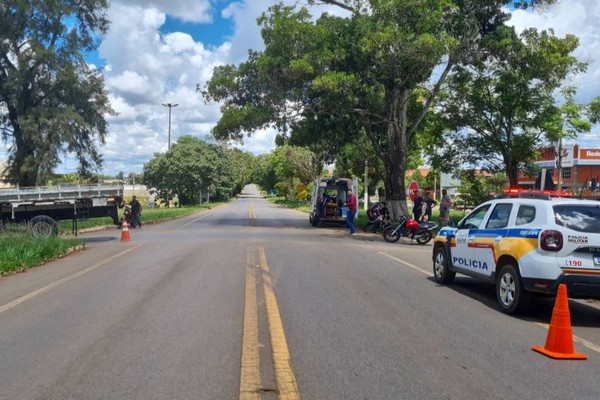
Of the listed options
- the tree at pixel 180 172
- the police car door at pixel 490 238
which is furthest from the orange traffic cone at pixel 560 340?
the tree at pixel 180 172

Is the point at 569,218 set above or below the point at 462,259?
above

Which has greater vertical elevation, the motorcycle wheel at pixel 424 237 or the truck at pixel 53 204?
the truck at pixel 53 204

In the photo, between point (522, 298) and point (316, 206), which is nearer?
point (522, 298)

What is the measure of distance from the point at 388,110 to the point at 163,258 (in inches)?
569

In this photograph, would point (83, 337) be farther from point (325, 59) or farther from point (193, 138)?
point (193, 138)

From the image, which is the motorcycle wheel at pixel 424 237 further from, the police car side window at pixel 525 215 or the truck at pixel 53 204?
the truck at pixel 53 204

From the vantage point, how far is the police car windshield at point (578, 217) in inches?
287

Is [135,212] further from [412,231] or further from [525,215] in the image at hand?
[525,215]

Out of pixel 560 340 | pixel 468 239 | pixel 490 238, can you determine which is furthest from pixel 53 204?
pixel 560 340

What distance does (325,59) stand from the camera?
2191 cm

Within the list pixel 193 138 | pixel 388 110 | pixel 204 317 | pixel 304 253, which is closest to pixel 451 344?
pixel 204 317

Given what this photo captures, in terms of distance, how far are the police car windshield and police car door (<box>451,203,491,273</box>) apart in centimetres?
164

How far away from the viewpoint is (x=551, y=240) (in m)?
7.22

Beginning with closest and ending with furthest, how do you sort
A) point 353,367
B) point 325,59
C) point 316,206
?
point 353,367
point 325,59
point 316,206
